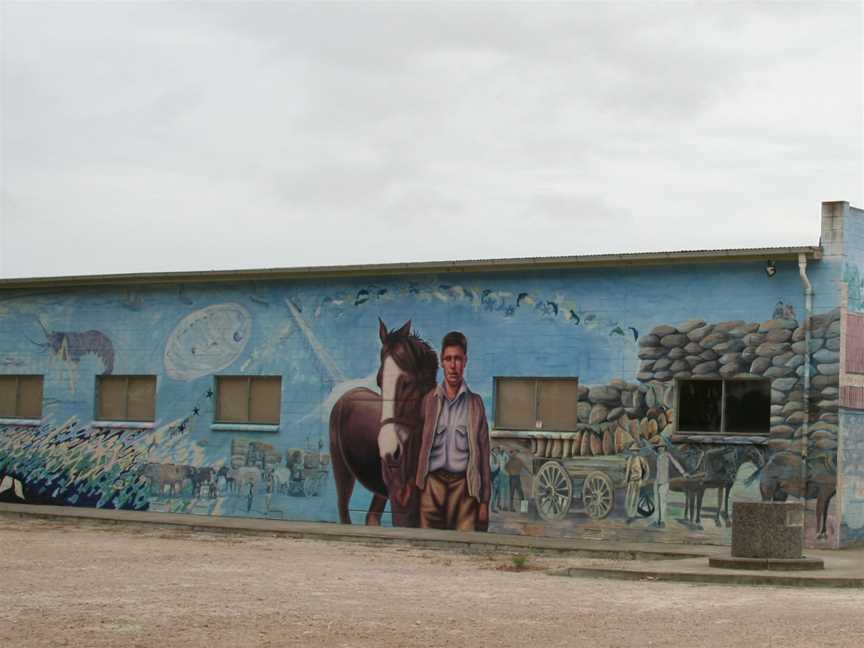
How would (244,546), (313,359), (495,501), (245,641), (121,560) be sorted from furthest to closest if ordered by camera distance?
(313,359) → (495,501) → (244,546) → (121,560) → (245,641)

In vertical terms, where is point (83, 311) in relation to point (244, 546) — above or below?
above

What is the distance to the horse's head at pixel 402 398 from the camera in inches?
974

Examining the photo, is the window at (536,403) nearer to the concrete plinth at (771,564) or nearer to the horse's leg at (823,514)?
the horse's leg at (823,514)

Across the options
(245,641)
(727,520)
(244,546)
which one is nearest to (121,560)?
(244,546)

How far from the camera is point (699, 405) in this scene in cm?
2236

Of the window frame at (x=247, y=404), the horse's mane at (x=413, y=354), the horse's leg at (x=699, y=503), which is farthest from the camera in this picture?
the window frame at (x=247, y=404)

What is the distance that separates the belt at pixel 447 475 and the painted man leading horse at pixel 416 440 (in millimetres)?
17

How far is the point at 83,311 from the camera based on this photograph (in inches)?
1135

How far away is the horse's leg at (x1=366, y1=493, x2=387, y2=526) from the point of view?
25.0m

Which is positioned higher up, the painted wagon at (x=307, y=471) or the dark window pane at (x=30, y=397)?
the dark window pane at (x=30, y=397)

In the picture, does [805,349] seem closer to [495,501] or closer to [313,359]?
[495,501]

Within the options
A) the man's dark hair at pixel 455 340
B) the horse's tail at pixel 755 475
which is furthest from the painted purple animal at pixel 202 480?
the horse's tail at pixel 755 475

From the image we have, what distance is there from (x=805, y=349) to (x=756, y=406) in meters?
1.19

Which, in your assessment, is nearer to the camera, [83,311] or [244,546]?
[244,546]
